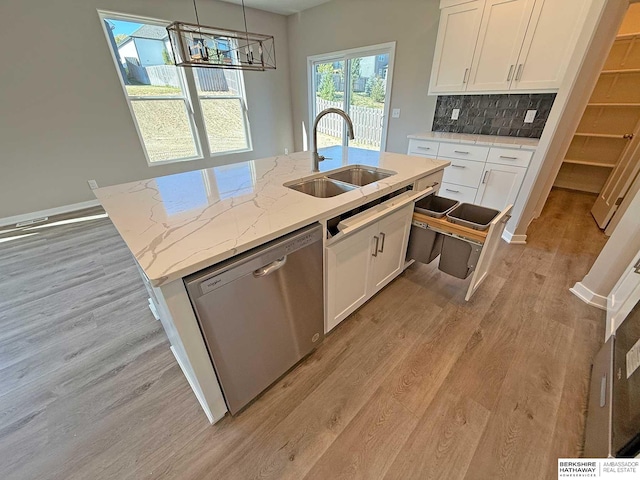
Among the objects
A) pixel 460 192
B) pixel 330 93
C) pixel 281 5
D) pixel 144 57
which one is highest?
pixel 281 5

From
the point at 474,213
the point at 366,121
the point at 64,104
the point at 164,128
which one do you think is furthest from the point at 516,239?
the point at 64,104

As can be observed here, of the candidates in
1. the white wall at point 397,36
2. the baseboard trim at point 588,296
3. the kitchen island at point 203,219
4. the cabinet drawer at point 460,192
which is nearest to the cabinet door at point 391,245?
the kitchen island at point 203,219

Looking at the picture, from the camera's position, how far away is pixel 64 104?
10.1 feet

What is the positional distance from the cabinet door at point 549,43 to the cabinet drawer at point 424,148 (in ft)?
2.85

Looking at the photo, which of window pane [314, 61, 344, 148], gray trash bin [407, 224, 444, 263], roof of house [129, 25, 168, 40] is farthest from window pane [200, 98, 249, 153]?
gray trash bin [407, 224, 444, 263]

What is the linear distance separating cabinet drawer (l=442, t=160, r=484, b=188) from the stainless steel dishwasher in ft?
7.83

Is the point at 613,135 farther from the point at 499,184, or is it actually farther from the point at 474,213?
the point at 474,213

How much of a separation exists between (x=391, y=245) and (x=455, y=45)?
2.47 meters

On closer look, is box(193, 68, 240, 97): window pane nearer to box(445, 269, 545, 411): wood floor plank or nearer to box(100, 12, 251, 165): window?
box(100, 12, 251, 165): window

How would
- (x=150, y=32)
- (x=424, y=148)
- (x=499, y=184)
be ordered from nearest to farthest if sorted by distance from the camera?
(x=499, y=184) → (x=424, y=148) → (x=150, y=32)

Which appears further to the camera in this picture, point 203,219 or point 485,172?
point 485,172

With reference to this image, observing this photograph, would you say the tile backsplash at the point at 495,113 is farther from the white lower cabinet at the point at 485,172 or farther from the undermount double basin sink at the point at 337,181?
the undermount double basin sink at the point at 337,181

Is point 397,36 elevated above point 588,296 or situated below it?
above

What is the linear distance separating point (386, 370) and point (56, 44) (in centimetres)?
467
